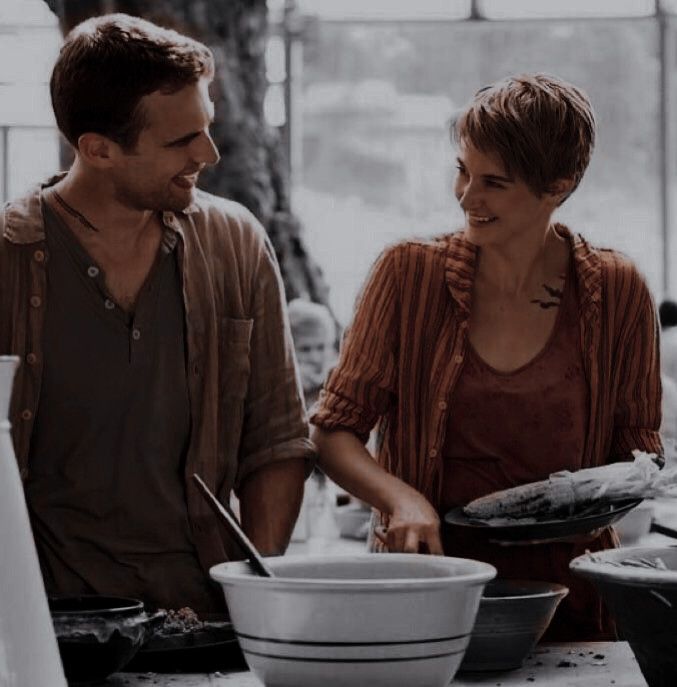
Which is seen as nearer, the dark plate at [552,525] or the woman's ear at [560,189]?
the dark plate at [552,525]

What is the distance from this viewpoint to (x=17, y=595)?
1771 mm

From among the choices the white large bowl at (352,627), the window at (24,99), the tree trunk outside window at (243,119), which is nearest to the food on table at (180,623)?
the white large bowl at (352,627)

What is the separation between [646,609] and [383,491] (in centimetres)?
69

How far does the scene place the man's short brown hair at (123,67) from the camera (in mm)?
2631

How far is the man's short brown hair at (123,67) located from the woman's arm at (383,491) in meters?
0.62

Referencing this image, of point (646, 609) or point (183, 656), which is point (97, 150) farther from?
point (646, 609)

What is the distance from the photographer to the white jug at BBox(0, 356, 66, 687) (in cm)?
176

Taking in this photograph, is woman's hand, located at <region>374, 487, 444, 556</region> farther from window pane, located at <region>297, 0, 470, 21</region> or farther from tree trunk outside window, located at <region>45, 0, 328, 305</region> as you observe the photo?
window pane, located at <region>297, 0, 470, 21</region>

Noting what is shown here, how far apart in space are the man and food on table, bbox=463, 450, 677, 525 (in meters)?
0.38

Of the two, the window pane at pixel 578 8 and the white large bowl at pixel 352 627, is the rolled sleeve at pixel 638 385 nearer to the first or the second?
the white large bowl at pixel 352 627

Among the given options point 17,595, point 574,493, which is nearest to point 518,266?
point 574,493

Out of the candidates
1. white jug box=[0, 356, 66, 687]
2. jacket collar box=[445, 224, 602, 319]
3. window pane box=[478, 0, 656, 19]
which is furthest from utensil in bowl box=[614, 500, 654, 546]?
window pane box=[478, 0, 656, 19]

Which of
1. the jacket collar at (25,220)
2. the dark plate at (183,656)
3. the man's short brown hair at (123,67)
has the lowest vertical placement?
the dark plate at (183,656)

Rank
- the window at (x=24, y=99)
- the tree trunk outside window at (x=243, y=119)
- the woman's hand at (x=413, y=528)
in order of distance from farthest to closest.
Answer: the window at (x=24, y=99) < the tree trunk outside window at (x=243, y=119) < the woman's hand at (x=413, y=528)
